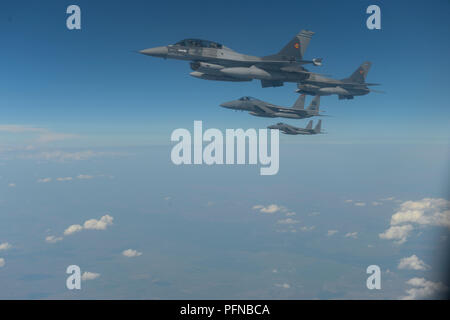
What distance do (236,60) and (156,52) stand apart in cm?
279

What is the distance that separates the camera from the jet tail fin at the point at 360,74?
1388 centimetres

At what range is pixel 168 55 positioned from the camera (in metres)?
10.8

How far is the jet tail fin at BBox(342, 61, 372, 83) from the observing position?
13883 millimetres

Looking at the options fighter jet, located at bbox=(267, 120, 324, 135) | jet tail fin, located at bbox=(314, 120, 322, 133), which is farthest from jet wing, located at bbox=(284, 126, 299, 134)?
jet tail fin, located at bbox=(314, 120, 322, 133)

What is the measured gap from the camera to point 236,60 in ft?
36.4

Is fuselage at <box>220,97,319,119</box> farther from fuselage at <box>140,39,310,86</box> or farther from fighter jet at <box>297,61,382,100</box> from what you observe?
fuselage at <box>140,39,310,86</box>

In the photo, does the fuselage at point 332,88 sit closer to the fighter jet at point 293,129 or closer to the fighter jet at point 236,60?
the fighter jet at point 236,60

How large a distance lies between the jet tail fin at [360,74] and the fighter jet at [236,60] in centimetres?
344

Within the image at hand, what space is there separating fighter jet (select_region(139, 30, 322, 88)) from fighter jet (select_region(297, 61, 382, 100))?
153 cm

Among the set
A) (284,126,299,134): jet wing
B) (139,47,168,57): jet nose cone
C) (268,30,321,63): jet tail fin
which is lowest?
(284,126,299,134): jet wing

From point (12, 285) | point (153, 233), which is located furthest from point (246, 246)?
point (12, 285)
